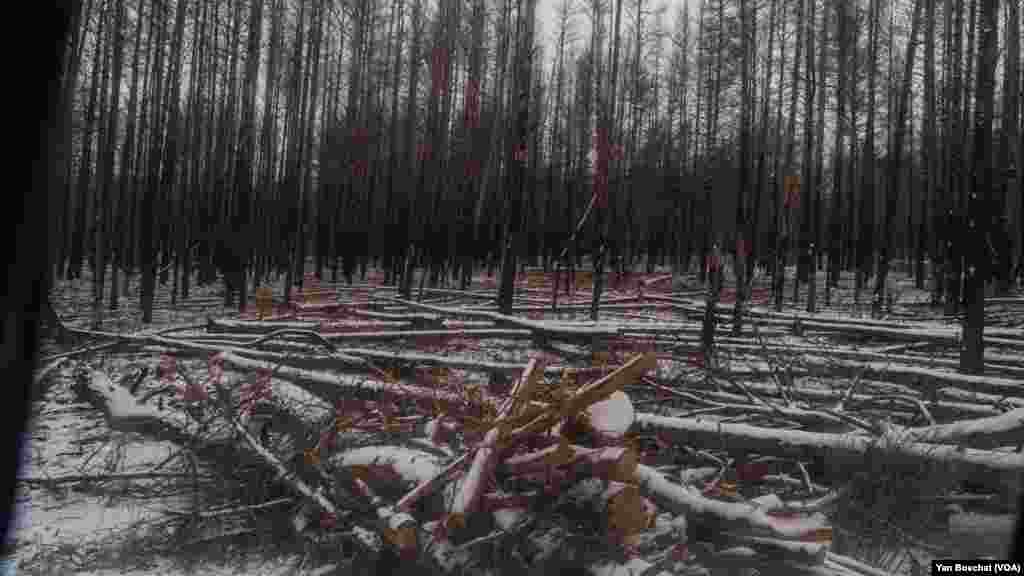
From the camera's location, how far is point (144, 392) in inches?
231

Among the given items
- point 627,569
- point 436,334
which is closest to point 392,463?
point 627,569

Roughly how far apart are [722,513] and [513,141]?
34.8ft

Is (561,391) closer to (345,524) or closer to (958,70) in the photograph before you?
(345,524)

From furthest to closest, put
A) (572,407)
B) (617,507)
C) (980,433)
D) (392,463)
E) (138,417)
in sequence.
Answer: (138,417)
(980,433)
(392,463)
(572,407)
(617,507)

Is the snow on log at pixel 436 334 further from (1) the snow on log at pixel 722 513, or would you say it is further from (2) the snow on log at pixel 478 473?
(1) the snow on log at pixel 722 513

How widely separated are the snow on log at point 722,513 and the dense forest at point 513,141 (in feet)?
18.3

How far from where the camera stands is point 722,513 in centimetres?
281

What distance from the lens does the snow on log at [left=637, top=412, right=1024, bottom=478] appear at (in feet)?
10.4

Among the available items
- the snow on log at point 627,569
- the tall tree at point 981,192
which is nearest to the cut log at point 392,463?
the snow on log at point 627,569

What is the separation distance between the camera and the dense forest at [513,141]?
452 inches

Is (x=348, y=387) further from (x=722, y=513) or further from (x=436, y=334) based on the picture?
(x=722, y=513)

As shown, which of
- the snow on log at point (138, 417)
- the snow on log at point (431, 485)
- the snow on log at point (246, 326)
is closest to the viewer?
the snow on log at point (431, 485)

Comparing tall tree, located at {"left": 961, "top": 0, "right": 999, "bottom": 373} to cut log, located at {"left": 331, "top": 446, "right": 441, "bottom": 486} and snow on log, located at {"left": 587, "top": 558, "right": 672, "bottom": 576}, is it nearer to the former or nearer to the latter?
snow on log, located at {"left": 587, "top": 558, "right": 672, "bottom": 576}

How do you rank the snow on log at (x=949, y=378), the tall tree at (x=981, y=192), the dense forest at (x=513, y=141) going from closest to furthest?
the snow on log at (x=949, y=378), the tall tree at (x=981, y=192), the dense forest at (x=513, y=141)
